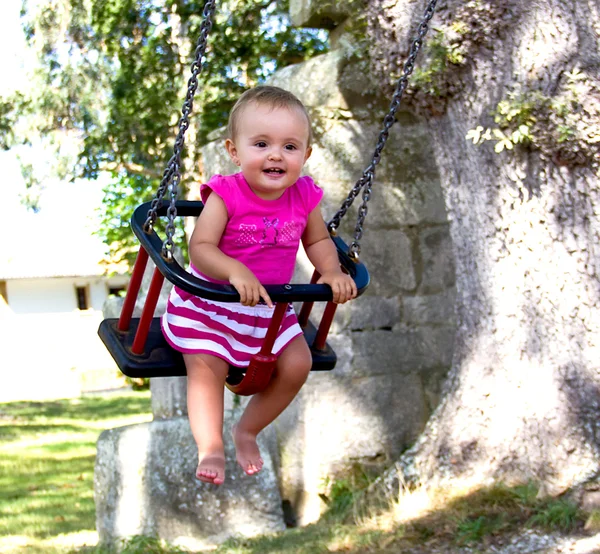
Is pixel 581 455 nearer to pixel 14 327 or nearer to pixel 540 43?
pixel 540 43

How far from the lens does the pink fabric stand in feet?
9.11

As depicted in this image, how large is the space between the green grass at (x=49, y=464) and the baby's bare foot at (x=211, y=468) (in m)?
3.43

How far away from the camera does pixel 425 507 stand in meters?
4.60

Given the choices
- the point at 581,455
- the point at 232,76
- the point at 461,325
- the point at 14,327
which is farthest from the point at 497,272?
the point at 14,327

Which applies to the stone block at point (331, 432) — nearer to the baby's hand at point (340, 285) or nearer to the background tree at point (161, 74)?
the baby's hand at point (340, 285)

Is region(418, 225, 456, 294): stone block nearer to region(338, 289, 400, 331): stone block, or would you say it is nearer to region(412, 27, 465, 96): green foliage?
region(338, 289, 400, 331): stone block

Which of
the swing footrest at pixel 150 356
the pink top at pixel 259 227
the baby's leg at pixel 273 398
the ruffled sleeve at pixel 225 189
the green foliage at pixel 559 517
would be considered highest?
the ruffled sleeve at pixel 225 189

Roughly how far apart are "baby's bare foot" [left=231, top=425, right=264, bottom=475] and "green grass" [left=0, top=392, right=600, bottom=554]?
163 centimetres

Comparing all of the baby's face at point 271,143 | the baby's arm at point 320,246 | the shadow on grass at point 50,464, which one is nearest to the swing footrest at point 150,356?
the baby's arm at point 320,246

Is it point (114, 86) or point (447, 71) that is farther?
point (114, 86)

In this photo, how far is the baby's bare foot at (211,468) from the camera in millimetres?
2633

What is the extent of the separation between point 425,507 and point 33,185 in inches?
481

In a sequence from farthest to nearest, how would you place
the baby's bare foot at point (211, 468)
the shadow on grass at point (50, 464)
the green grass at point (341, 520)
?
1. the shadow on grass at point (50, 464)
2. the green grass at point (341, 520)
3. the baby's bare foot at point (211, 468)

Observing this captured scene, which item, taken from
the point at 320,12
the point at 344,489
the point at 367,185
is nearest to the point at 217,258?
the point at 367,185
